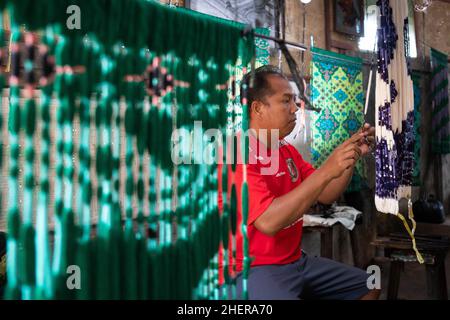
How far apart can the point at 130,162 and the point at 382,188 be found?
68.1 inches

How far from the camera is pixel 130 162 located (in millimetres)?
1044

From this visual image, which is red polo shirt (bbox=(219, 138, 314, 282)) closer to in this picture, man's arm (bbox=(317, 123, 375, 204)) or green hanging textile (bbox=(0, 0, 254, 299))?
man's arm (bbox=(317, 123, 375, 204))

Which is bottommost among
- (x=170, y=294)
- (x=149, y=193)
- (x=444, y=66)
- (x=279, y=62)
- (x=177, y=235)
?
(x=170, y=294)

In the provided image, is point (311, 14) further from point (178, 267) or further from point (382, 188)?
point (178, 267)

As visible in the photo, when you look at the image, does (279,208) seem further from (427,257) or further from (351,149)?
(427,257)

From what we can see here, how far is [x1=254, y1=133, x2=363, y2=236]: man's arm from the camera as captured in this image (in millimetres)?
1532

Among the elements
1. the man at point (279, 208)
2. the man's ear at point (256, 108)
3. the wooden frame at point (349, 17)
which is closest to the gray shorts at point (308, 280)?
the man at point (279, 208)

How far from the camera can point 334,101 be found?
184 inches

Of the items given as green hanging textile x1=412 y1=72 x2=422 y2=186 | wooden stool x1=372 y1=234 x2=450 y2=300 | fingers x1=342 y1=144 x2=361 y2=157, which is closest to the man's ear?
fingers x1=342 y1=144 x2=361 y2=157

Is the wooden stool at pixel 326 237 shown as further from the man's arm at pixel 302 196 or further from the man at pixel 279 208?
the man's arm at pixel 302 196

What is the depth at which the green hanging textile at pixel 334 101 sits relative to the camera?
453cm

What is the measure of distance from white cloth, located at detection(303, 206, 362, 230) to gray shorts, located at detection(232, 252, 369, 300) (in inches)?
78.1

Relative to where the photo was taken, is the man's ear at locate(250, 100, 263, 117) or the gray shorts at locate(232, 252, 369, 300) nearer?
the gray shorts at locate(232, 252, 369, 300)
